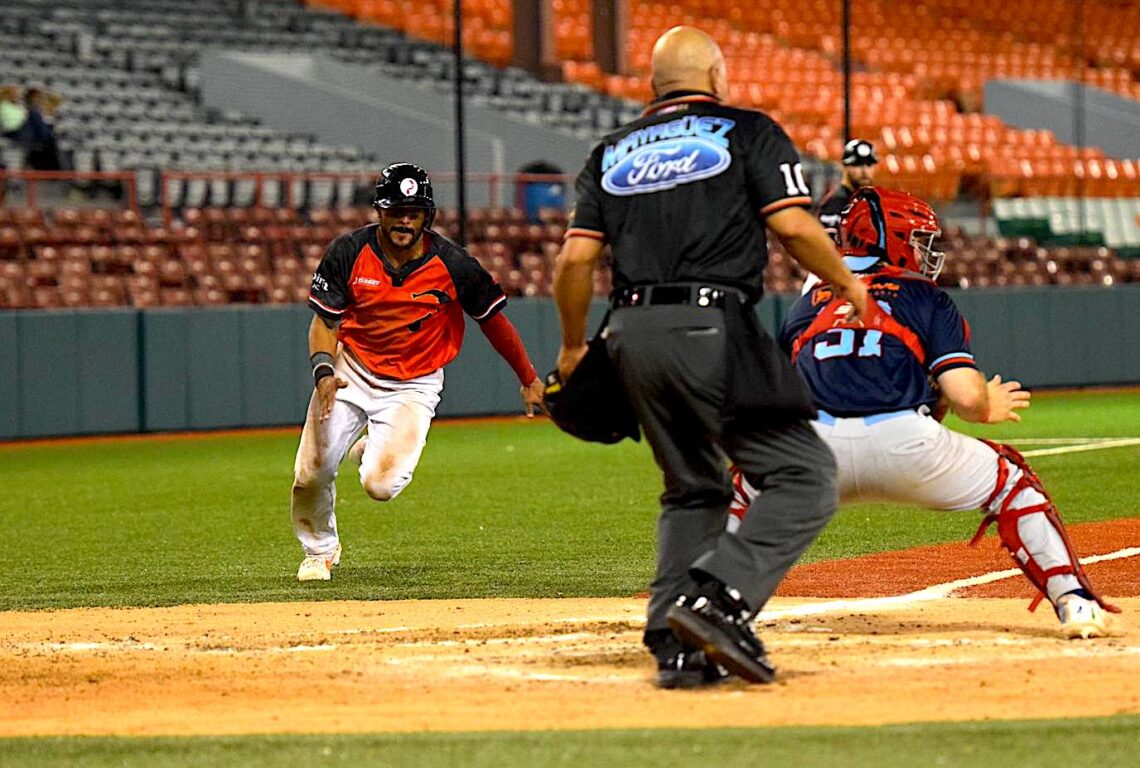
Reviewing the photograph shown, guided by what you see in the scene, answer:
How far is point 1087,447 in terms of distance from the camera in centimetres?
1528

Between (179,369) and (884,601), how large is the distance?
11.3 meters

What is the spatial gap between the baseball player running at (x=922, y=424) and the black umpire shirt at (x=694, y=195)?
729 mm

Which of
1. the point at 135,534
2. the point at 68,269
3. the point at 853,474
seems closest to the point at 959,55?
the point at 68,269

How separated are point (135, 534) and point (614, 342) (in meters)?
5.93

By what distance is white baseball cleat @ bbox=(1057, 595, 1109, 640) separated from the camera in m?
6.35

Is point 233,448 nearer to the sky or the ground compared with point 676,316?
nearer to the ground

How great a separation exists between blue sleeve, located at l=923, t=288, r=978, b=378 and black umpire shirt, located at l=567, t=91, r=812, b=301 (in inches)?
32.5

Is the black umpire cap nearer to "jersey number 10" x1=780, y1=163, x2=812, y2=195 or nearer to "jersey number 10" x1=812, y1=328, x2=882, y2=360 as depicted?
"jersey number 10" x1=812, y1=328, x2=882, y2=360

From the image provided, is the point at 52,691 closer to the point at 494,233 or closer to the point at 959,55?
the point at 494,233

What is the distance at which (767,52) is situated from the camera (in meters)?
33.5

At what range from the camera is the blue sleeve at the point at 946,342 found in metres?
6.24

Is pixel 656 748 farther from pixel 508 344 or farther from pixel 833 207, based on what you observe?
pixel 833 207

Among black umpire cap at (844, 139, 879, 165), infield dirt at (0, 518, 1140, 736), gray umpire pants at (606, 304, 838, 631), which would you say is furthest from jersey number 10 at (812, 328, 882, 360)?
black umpire cap at (844, 139, 879, 165)

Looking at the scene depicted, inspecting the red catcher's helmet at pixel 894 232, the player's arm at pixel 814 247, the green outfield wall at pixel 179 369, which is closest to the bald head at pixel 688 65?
the player's arm at pixel 814 247
